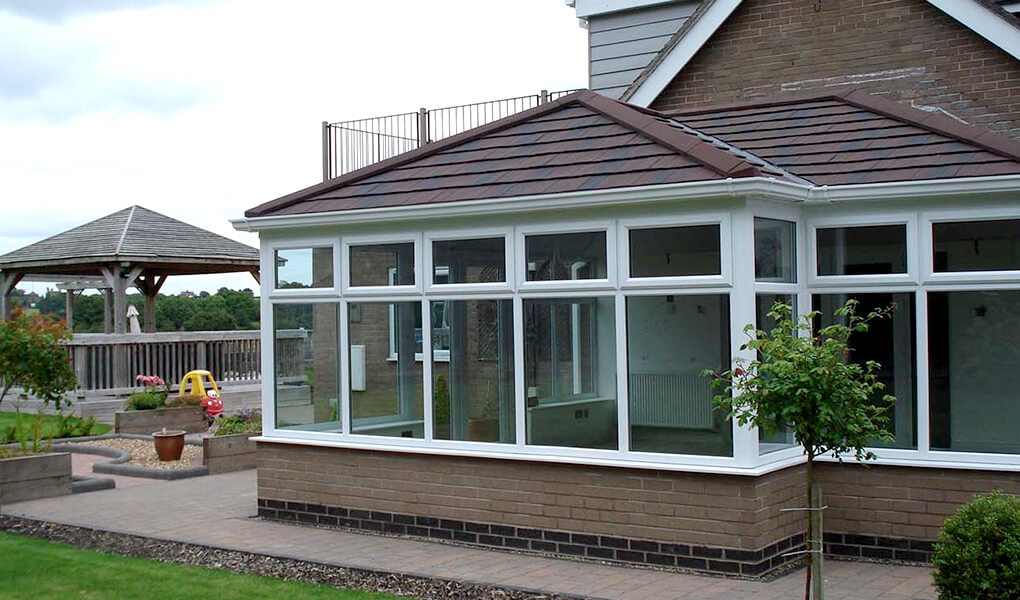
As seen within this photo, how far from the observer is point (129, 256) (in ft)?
78.6

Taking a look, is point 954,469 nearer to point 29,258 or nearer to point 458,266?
point 458,266

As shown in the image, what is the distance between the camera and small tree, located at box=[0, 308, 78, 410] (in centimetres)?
1361

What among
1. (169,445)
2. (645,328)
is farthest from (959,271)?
(169,445)

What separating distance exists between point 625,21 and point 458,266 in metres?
7.28

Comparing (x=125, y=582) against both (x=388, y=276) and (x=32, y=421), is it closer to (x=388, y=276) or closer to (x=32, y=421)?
(x=388, y=276)

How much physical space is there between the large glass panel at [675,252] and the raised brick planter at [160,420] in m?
12.9

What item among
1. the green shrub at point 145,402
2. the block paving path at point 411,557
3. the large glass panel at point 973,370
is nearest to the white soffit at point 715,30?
the large glass panel at point 973,370

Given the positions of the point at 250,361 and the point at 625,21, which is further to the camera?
the point at 250,361

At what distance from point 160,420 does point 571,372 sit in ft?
39.8

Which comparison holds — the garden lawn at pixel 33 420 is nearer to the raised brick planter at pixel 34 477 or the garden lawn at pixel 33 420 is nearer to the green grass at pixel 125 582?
the raised brick planter at pixel 34 477

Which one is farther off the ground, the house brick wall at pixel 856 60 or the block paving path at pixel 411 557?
the house brick wall at pixel 856 60

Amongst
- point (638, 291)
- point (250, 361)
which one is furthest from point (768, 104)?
point (250, 361)

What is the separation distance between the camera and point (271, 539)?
10586 millimetres

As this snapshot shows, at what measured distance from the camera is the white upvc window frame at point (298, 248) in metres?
11.3
